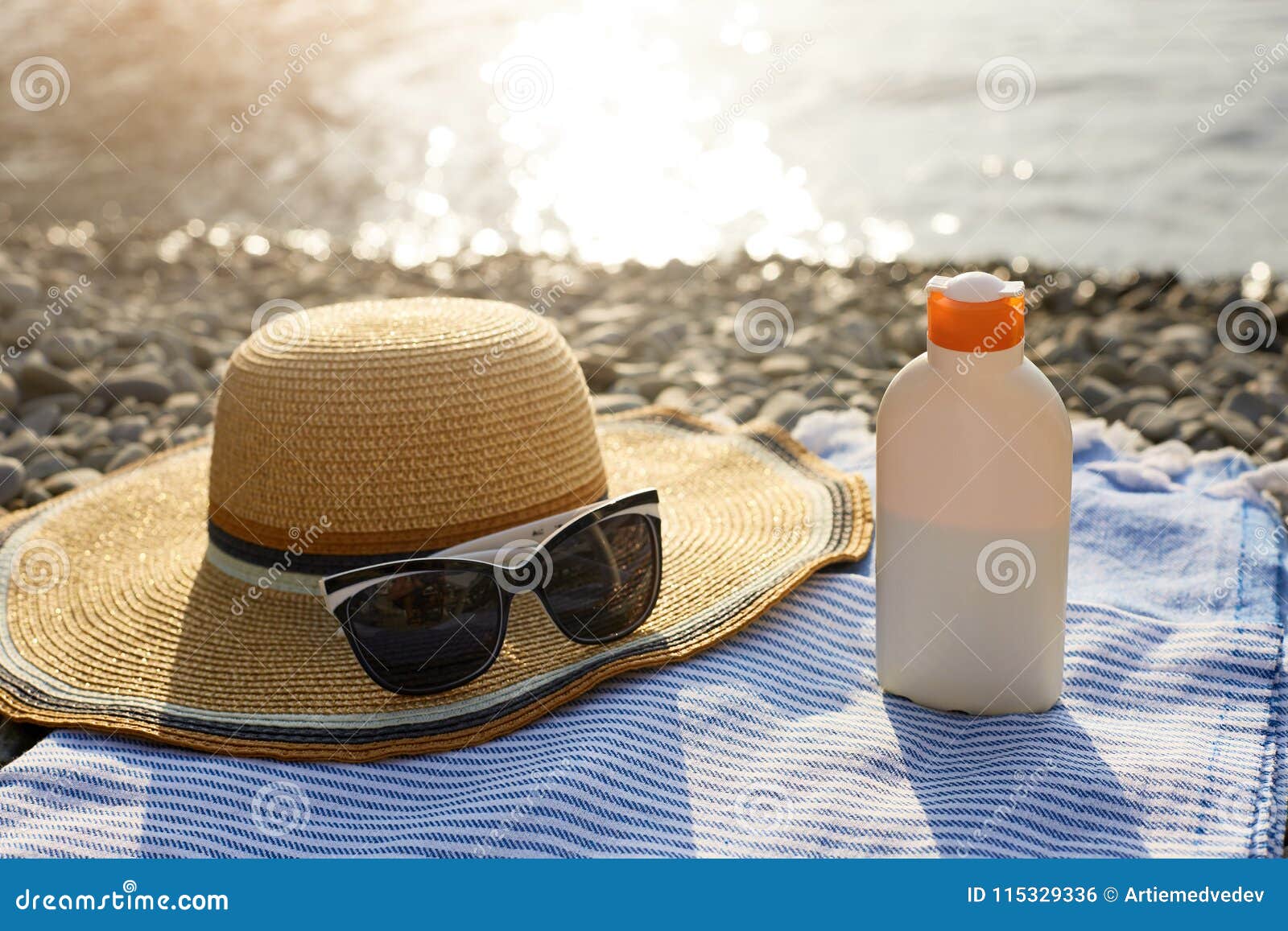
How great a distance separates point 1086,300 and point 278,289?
9.66 feet

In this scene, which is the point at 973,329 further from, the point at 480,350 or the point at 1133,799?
the point at 480,350

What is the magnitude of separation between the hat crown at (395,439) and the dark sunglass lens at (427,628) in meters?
0.19

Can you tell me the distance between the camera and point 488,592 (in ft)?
5.85

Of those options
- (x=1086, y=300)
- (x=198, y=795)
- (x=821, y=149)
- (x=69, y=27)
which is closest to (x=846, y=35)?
(x=821, y=149)

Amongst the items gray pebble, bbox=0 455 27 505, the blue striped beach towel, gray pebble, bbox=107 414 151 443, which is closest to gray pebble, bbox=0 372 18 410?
gray pebble, bbox=107 414 151 443

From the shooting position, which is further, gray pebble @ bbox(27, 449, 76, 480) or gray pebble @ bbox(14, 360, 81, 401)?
gray pebble @ bbox(14, 360, 81, 401)

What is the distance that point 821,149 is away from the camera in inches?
284

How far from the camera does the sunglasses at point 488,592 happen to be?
1.75 metres

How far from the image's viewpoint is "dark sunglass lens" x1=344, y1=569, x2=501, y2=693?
5.74 ft

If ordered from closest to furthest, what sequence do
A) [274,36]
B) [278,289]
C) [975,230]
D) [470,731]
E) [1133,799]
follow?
[1133,799] → [470,731] → [278,289] → [975,230] → [274,36]

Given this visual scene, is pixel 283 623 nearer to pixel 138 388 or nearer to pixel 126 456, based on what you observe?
pixel 126 456

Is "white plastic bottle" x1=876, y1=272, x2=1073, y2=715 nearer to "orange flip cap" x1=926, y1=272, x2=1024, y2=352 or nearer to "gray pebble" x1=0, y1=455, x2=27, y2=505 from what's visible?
"orange flip cap" x1=926, y1=272, x2=1024, y2=352

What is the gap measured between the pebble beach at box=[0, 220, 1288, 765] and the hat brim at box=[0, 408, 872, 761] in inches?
24.1

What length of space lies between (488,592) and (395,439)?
0.31 m
